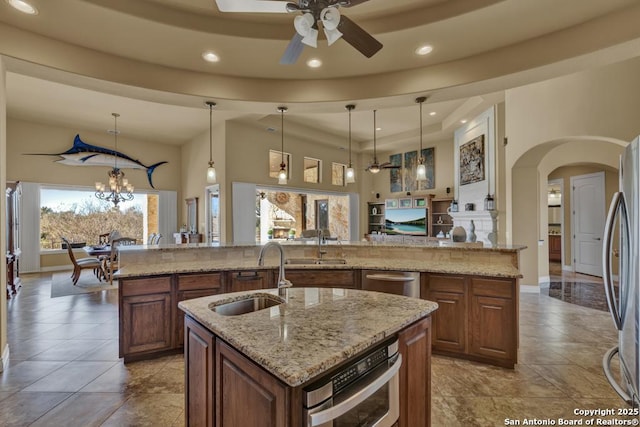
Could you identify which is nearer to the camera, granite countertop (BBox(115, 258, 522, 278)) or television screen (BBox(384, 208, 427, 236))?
granite countertop (BBox(115, 258, 522, 278))

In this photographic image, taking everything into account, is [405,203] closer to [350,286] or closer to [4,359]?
[350,286]

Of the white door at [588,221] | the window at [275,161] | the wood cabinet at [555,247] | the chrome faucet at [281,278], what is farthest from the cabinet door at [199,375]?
the wood cabinet at [555,247]

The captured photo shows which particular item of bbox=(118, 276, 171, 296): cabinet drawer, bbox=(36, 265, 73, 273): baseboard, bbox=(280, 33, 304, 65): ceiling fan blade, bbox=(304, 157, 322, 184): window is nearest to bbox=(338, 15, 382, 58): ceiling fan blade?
bbox=(280, 33, 304, 65): ceiling fan blade

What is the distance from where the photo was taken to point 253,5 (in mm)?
2023

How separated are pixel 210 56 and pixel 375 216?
26.9ft

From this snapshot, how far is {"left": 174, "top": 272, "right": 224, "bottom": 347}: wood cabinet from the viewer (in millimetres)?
2975

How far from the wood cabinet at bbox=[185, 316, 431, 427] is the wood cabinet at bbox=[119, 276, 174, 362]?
1.51 metres

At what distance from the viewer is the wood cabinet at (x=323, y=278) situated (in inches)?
126

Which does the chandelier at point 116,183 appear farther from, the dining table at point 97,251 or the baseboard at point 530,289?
the baseboard at point 530,289

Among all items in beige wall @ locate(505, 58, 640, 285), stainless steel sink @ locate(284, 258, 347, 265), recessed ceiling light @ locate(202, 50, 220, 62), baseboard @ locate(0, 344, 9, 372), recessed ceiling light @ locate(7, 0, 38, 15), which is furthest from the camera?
beige wall @ locate(505, 58, 640, 285)

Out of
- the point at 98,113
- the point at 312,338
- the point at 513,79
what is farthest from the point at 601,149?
the point at 98,113

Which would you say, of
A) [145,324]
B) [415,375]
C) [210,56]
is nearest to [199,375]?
[415,375]

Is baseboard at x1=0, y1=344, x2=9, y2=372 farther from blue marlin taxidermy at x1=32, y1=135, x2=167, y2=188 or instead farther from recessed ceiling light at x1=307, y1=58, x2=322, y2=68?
blue marlin taxidermy at x1=32, y1=135, x2=167, y2=188

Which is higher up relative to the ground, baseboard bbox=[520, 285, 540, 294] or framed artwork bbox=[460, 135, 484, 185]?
framed artwork bbox=[460, 135, 484, 185]
